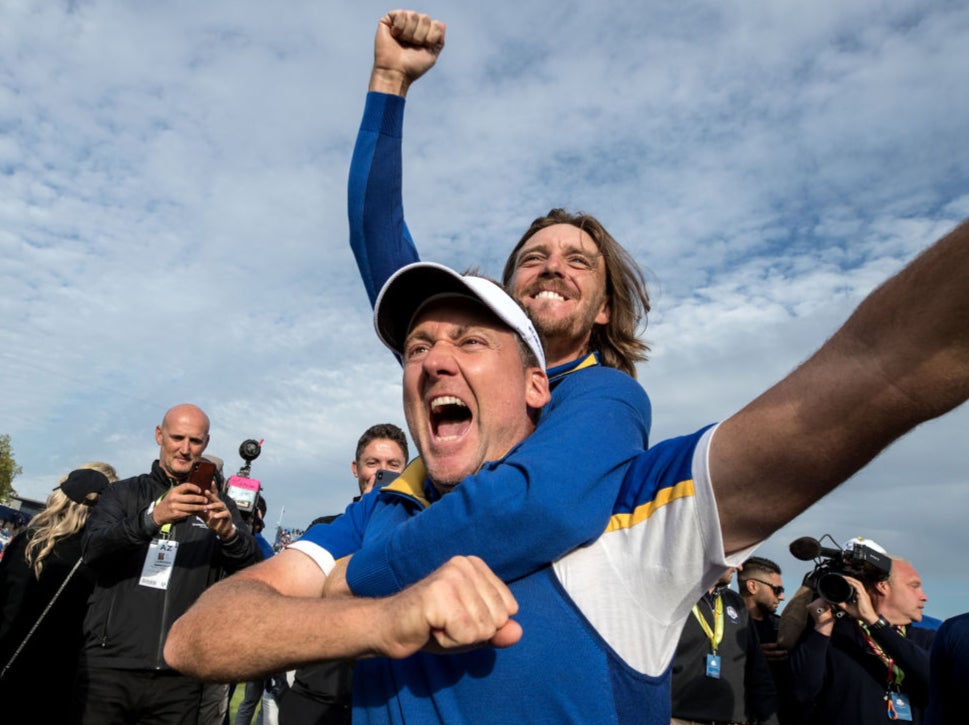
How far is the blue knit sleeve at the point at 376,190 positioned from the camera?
8.67 ft

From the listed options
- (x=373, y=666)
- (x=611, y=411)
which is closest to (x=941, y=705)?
(x=611, y=411)

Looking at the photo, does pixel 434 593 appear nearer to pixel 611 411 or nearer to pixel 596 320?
pixel 611 411

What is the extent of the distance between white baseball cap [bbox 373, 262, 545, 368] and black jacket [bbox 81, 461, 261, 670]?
353 centimetres

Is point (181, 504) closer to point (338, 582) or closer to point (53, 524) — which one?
point (53, 524)

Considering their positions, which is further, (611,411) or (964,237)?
(611,411)

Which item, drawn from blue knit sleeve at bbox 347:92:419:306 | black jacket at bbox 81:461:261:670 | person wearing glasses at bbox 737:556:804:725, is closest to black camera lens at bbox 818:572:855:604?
person wearing glasses at bbox 737:556:804:725

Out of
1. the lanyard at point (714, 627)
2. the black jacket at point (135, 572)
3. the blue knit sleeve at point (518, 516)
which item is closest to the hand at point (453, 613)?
the blue knit sleeve at point (518, 516)

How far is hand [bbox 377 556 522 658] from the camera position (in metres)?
1.16

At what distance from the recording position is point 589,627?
1.49 metres

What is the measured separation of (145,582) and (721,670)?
15.8 feet

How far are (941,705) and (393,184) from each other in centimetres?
313

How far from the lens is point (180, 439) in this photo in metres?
5.86

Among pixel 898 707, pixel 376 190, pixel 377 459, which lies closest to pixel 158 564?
pixel 377 459

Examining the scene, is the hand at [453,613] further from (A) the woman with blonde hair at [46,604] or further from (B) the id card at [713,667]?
(B) the id card at [713,667]
